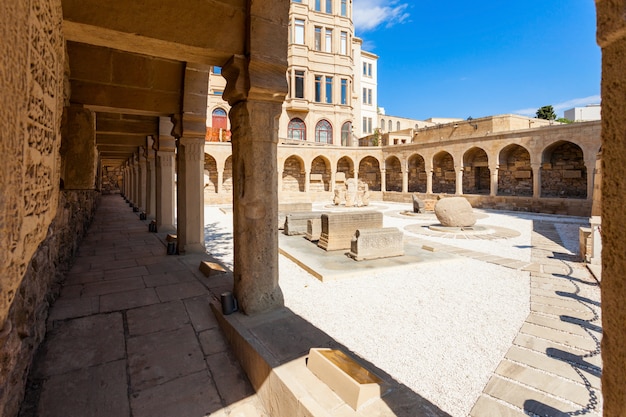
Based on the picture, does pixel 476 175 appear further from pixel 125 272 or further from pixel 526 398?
pixel 125 272

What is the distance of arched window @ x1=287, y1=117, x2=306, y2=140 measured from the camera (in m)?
28.9

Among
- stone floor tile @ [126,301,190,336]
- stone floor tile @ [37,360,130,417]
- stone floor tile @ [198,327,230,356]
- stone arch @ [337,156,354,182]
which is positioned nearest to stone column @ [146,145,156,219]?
stone floor tile @ [126,301,190,336]

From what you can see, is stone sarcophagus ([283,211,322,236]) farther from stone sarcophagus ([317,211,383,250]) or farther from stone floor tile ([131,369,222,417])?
stone floor tile ([131,369,222,417])

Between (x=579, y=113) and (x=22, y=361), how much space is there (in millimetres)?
57921

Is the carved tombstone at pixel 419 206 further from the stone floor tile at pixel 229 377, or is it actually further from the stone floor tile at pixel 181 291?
the stone floor tile at pixel 229 377

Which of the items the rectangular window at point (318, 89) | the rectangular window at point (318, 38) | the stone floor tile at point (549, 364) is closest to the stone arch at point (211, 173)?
the rectangular window at point (318, 89)

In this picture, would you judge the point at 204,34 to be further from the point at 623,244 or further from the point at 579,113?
the point at 579,113

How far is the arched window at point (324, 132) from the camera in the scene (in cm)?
2952

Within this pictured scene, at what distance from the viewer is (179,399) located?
8.02ft

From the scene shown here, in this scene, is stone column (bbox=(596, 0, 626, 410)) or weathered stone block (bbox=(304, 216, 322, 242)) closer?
stone column (bbox=(596, 0, 626, 410))

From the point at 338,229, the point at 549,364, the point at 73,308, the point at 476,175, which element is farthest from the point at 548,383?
the point at 476,175

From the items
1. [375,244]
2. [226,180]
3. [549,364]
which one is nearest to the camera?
[549,364]

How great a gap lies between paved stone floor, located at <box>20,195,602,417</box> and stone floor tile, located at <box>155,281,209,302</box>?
0.01m

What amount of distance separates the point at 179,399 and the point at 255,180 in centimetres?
198
